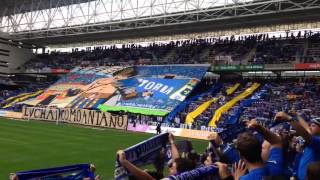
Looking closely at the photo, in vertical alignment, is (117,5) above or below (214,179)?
above

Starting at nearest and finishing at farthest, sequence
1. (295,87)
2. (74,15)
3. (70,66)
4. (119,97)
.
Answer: (295,87)
(119,97)
(74,15)
(70,66)

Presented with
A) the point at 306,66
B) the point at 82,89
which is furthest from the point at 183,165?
the point at 82,89

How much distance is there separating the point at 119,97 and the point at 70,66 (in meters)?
18.3

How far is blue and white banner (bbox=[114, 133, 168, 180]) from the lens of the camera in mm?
5285

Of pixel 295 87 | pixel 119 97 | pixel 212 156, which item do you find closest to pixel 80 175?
pixel 212 156

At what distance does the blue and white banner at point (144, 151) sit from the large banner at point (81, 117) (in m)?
29.8

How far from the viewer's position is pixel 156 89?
45625 mm

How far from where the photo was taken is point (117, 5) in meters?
46.8

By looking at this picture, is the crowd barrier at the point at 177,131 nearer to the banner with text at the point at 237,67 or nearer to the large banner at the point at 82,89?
the large banner at the point at 82,89

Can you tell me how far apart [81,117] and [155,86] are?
10630 mm

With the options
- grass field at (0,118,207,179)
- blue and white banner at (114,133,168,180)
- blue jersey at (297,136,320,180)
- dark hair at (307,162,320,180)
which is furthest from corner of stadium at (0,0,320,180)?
dark hair at (307,162,320,180)

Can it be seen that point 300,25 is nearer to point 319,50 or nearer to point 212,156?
point 319,50

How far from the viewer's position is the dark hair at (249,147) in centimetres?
388

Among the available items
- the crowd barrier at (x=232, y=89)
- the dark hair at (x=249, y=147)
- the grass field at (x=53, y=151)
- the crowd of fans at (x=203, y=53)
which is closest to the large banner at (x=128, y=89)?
the crowd of fans at (x=203, y=53)
